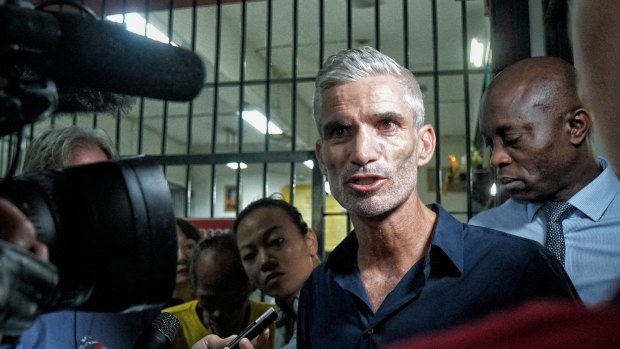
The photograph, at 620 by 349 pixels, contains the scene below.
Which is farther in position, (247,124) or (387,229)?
(247,124)

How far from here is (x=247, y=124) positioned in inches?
366

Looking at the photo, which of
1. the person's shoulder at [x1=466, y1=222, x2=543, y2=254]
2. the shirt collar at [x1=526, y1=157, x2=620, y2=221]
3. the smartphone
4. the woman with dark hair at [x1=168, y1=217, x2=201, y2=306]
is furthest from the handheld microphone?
the woman with dark hair at [x1=168, y1=217, x2=201, y2=306]

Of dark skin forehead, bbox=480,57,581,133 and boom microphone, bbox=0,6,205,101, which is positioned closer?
boom microphone, bbox=0,6,205,101

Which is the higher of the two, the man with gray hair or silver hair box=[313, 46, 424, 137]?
silver hair box=[313, 46, 424, 137]

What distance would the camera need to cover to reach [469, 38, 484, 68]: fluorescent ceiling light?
5.39 metres

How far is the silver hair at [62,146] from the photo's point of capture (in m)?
1.46

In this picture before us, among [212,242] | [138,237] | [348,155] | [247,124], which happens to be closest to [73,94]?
[138,237]

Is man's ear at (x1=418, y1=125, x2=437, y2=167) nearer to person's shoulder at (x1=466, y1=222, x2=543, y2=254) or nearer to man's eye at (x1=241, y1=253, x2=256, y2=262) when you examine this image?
person's shoulder at (x1=466, y1=222, x2=543, y2=254)

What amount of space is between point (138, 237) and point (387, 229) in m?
0.83

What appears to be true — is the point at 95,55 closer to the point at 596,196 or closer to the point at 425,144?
the point at 425,144

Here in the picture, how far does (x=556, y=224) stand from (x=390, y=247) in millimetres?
454

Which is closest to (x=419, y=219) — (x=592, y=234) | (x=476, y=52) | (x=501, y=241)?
(x=501, y=241)

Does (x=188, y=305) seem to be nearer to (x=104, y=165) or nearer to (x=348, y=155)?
(x=348, y=155)

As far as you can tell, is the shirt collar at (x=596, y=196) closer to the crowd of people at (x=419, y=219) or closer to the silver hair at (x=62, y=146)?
the crowd of people at (x=419, y=219)
